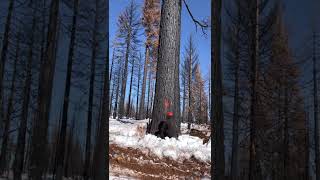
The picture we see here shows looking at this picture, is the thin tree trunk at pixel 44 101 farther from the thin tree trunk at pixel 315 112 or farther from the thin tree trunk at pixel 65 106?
the thin tree trunk at pixel 315 112

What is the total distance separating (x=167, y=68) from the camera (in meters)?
6.68

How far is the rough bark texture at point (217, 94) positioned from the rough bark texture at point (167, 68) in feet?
16.1

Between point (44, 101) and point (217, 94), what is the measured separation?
950 mm

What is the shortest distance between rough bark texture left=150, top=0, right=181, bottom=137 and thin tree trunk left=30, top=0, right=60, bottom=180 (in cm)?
473

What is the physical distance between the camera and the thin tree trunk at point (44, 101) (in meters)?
1.80

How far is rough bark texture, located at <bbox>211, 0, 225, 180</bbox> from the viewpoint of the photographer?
5.22 ft


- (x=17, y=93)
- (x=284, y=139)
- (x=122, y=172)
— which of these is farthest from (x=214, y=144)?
(x=122, y=172)

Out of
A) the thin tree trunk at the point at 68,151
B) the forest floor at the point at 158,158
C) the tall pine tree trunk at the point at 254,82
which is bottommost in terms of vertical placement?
the forest floor at the point at 158,158

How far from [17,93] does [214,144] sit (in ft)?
3.74

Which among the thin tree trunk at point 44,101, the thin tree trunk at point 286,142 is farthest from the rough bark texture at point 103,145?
the thin tree trunk at point 286,142

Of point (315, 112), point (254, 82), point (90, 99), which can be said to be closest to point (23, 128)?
point (90, 99)

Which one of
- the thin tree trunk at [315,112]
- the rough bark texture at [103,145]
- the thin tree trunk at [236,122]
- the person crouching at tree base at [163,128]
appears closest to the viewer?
the thin tree trunk at [315,112]

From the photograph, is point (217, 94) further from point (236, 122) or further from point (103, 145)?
point (103, 145)

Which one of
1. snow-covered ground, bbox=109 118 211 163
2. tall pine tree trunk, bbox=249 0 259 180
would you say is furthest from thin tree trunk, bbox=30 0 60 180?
snow-covered ground, bbox=109 118 211 163
